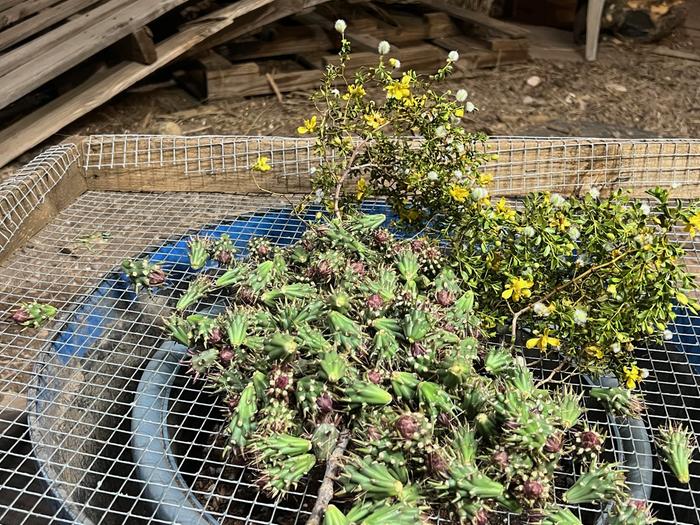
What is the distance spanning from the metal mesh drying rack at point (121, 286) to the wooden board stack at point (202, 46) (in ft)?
3.69

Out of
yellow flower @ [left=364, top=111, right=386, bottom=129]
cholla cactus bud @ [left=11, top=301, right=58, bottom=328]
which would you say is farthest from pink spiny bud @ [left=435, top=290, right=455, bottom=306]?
cholla cactus bud @ [left=11, top=301, right=58, bottom=328]

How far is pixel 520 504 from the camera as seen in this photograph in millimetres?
889

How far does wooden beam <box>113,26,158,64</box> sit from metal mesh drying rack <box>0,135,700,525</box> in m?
1.38

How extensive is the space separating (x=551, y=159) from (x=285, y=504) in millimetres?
1270

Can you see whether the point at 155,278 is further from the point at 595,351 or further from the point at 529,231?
the point at 595,351

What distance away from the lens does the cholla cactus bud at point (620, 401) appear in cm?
108

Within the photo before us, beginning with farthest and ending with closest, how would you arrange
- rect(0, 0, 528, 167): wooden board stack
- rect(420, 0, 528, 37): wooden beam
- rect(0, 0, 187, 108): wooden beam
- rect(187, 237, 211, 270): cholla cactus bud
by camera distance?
rect(420, 0, 528, 37): wooden beam → rect(0, 0, 528, 167): wooden board stack → rect(0, 0, 187, 108): wooden beam → rect(187, 237, 211, 270): cholla cactus bud

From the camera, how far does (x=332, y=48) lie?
4.31 m

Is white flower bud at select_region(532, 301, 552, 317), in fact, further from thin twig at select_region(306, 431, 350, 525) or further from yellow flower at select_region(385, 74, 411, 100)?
yellow flower at select_region(385, 74, 411, 100)

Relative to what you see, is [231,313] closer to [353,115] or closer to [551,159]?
[353,115]

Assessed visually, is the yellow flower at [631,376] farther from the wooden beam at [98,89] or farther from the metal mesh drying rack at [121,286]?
the wooden beam at [98,89]

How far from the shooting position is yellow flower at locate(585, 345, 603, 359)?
3.81 ft

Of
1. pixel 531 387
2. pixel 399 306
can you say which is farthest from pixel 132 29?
pixel 531 387

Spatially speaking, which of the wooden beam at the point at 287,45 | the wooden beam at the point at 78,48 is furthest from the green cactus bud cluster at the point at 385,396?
the wooden beam at the point at 287,45
